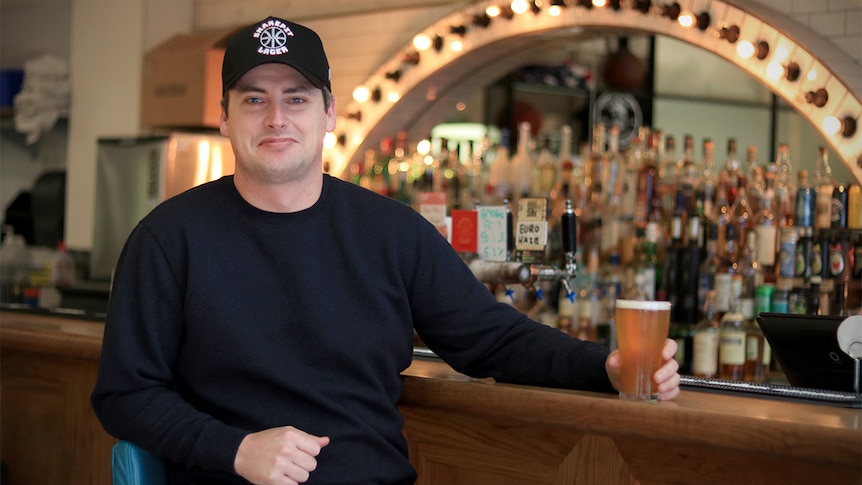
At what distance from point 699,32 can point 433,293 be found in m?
2.21

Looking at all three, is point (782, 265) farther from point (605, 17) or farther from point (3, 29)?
point (3, 29)

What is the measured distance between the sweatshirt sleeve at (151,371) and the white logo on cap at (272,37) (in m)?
0.41

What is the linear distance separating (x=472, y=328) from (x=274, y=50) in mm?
657

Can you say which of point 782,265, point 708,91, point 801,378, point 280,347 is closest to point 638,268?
point 782,265

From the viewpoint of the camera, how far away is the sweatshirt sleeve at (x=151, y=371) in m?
1.89

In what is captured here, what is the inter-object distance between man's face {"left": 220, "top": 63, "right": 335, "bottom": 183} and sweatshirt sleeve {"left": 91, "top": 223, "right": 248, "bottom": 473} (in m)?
0.24

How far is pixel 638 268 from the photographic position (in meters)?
4.03

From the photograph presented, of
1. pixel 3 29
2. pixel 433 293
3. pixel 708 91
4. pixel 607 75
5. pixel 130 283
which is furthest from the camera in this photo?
pixel 708 91

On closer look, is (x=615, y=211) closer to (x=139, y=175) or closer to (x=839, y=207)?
(x=839, y=207)

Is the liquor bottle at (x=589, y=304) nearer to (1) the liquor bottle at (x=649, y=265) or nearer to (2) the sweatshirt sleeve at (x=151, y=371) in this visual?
(1) the liquor bottle at (x=649, y=265)

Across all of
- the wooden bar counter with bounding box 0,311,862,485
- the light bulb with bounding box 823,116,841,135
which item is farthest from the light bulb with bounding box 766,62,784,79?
the wooden bar counter with bounding box 0,311,862,485

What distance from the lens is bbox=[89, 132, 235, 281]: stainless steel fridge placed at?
5418 millimetres

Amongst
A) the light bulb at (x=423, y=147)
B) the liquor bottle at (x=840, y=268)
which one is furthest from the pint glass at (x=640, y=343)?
the light bulb at (x=423, y=147)

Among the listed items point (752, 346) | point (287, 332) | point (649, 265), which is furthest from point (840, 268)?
point (287, 332)
